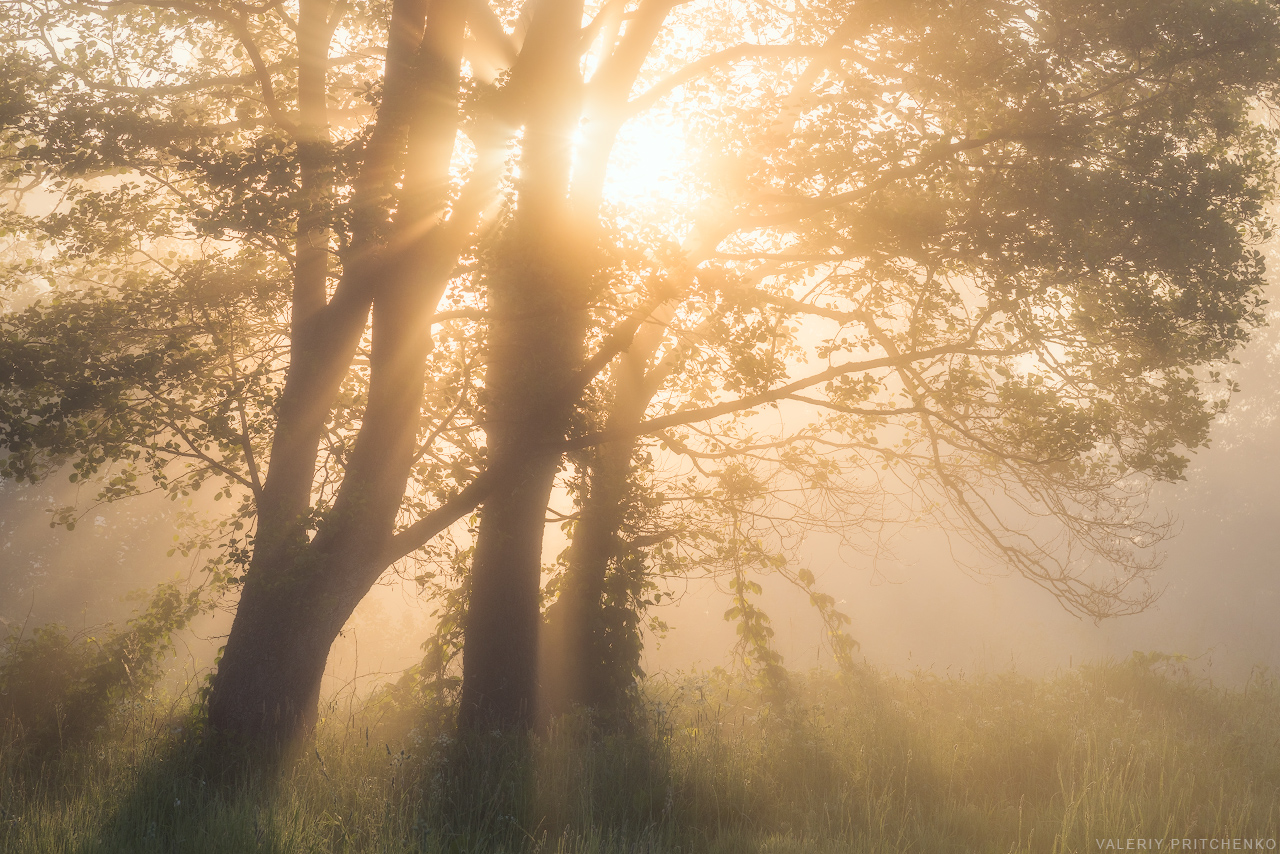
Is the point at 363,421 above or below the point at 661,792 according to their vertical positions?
above

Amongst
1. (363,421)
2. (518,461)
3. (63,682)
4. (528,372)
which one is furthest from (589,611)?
(63,682)

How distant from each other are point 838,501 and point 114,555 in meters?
37.3

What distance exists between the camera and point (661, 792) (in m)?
5.59

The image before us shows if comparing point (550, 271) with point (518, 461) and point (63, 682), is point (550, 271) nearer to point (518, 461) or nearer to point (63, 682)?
point (518, 461)

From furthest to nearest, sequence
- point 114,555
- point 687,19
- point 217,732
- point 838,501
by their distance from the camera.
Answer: point 114,555
point 687,19
point 838,501
point 217,732

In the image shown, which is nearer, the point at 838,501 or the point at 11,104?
the point at 11,104

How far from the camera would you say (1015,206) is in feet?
25.8

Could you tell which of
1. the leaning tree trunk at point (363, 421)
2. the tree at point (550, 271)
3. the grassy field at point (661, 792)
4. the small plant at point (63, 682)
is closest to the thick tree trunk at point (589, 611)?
the tree at point (550, 271)

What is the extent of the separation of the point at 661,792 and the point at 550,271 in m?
4.23

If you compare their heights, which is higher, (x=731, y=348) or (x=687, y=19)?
(x=687, y=19)

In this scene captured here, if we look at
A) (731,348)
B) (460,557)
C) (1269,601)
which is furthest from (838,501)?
(1269,601)

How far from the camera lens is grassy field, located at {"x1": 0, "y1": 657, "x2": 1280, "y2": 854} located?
4.41 m

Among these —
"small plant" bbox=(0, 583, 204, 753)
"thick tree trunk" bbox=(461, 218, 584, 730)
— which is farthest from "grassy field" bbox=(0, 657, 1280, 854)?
"thick tree trunk" bbox=(461, 218, 584, 730)

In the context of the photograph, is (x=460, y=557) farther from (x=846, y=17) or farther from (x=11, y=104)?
(x=846, y=17)
